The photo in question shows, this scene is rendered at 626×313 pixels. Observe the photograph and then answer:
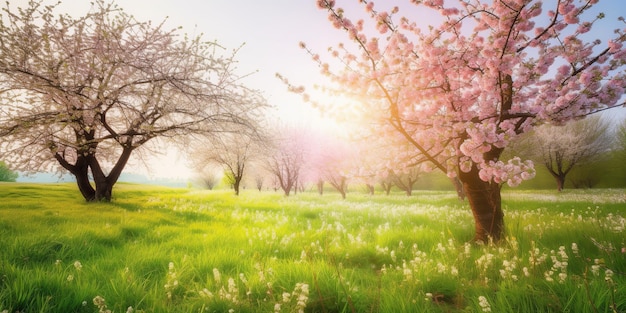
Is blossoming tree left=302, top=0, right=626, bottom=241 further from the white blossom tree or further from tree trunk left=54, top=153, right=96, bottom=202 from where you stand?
the white blossom tree

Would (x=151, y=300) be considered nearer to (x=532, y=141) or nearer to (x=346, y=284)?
(x=346, y=284)

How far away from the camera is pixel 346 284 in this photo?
329cm

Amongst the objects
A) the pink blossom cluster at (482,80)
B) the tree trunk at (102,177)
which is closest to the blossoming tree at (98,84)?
the tree trunk at (102,177)

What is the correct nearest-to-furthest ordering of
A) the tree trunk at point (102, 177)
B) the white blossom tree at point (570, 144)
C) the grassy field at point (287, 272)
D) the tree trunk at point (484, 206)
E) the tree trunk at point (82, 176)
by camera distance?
the grassy field at point (287, 272) < the tree trunk at point (484, 206) < the tree trunk at point (102, 177) < the tree trunk at point (82, 176) < the white blossom tree at point (570, 144)

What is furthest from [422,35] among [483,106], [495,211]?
[495,211]

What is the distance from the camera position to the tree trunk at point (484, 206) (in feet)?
19.2

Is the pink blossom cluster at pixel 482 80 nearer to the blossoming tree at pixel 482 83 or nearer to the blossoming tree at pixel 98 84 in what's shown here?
the blossoming tree at pixel 482 83

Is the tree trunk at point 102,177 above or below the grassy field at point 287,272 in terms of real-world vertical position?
above

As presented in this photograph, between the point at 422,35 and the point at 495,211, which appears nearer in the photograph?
the point at 495,211

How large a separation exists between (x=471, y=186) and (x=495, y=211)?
69 centimetres

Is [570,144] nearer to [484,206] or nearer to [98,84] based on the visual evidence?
[484,206]

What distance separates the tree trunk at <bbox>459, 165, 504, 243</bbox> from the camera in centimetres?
585

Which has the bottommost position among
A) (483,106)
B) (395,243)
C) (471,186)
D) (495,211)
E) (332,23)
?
(395,243)

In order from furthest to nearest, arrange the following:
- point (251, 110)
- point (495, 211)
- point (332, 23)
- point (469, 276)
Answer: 1. point (251, 110)
2. point (495, 211)
3. point (332, 23)
4. point (469, 276)
